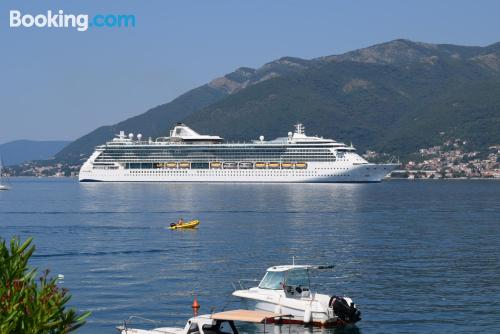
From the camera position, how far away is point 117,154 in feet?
644

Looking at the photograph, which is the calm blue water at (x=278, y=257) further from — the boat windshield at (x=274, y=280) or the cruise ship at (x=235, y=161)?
the cruise ship at (x=235, y=161)

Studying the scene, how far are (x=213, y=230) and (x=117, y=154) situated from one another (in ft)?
424

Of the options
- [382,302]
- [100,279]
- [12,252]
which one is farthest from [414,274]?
[12,252]

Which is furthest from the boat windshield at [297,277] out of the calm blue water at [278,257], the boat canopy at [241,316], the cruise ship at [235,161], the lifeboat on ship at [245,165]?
the lifeboat on ship at [245,165]

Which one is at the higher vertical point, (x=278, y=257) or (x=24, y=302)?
(x=24, y=302)

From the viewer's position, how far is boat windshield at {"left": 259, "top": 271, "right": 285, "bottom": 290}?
32.6 meters

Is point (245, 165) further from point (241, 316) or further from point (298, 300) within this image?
point (241, 316)

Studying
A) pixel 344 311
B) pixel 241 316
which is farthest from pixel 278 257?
pixel 241 316

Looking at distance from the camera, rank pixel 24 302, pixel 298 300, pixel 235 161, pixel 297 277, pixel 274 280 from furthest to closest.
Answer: pixel 235 161 → pixel 297 277 → pixel 274 280 → pixel 298 300 → pixel 24 302

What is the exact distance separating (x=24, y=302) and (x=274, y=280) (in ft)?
68.9

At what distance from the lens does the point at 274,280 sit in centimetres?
3288

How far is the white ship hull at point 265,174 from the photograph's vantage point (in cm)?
17475

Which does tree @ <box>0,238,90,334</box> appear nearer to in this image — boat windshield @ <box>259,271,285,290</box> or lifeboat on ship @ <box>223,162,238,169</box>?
boat windshield @ <box>259,271,285,290</box>

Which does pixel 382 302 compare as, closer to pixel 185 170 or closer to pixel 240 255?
pixel 240 255
